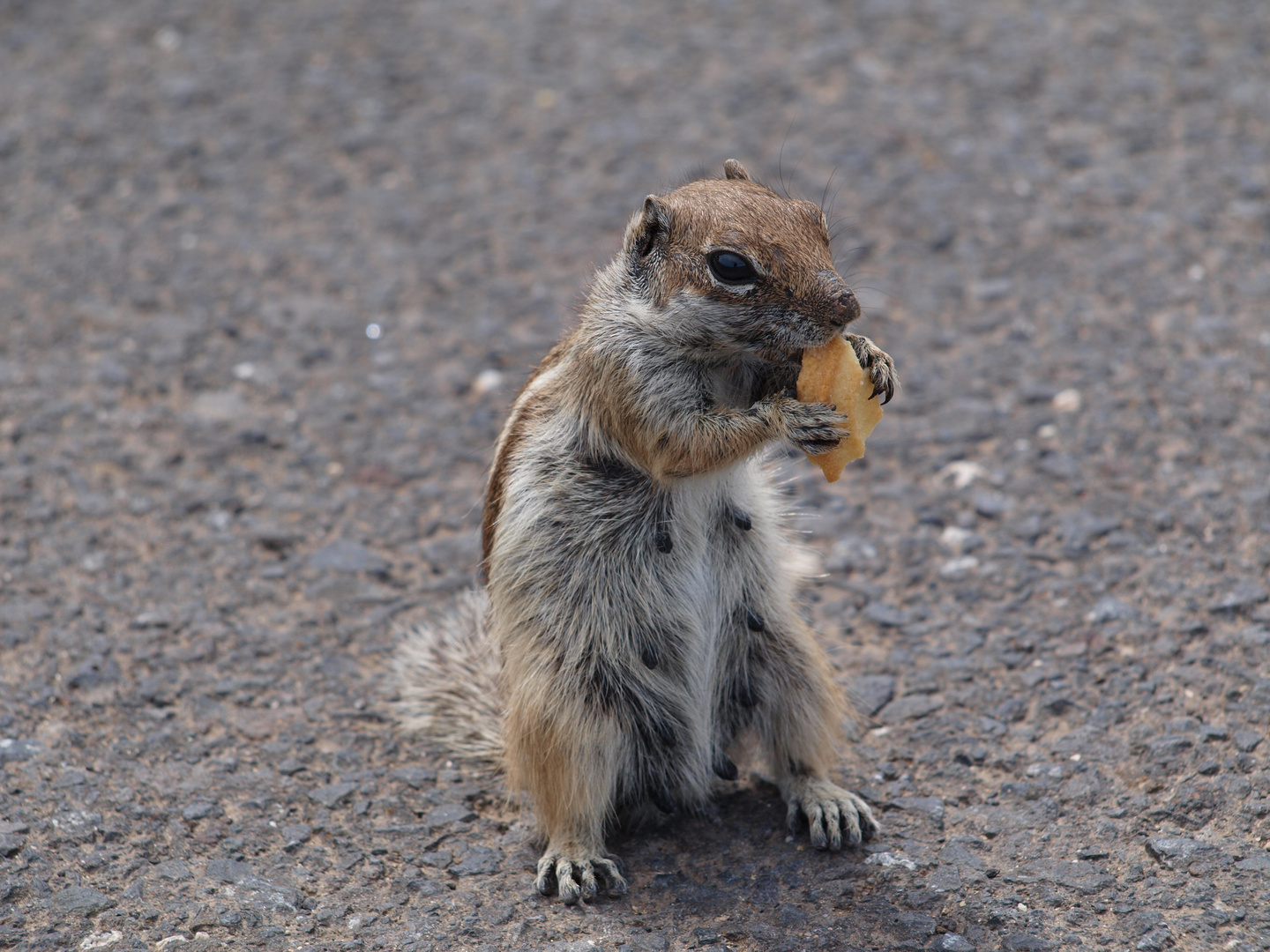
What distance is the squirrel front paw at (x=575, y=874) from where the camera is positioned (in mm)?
3213

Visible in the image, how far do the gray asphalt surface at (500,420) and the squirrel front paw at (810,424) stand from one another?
42.2 inches

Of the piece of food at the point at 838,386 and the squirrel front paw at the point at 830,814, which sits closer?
the piece of food at the point at 838,386

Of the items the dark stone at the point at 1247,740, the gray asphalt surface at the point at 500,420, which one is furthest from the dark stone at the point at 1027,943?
the dark stone at the point at 1247,740

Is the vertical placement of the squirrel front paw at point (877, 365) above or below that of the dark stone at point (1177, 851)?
above

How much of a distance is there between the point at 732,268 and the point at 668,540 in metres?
0.72

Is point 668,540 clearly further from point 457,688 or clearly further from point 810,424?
point 457,688

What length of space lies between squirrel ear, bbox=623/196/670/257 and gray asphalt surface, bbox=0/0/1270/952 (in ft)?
4.20

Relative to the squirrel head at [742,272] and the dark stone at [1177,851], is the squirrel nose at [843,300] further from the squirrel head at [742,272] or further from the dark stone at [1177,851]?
the dark stone at [1177,851]

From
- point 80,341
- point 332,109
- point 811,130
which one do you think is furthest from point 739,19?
point 80,341

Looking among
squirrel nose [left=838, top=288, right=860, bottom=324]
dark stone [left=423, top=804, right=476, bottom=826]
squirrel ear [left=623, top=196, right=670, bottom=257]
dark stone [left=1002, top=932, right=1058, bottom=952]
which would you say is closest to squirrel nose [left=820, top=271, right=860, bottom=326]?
squirrel nose [left=838, top=288, right=860, bottom=324]

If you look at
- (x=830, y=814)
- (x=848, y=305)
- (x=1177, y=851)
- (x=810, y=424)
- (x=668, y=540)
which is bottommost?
(x=830, y=814)

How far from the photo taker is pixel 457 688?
3.86 meters

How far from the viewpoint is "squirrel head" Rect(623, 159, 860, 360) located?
10.1 ft

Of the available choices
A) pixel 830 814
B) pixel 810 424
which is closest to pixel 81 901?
pixel 830 814
